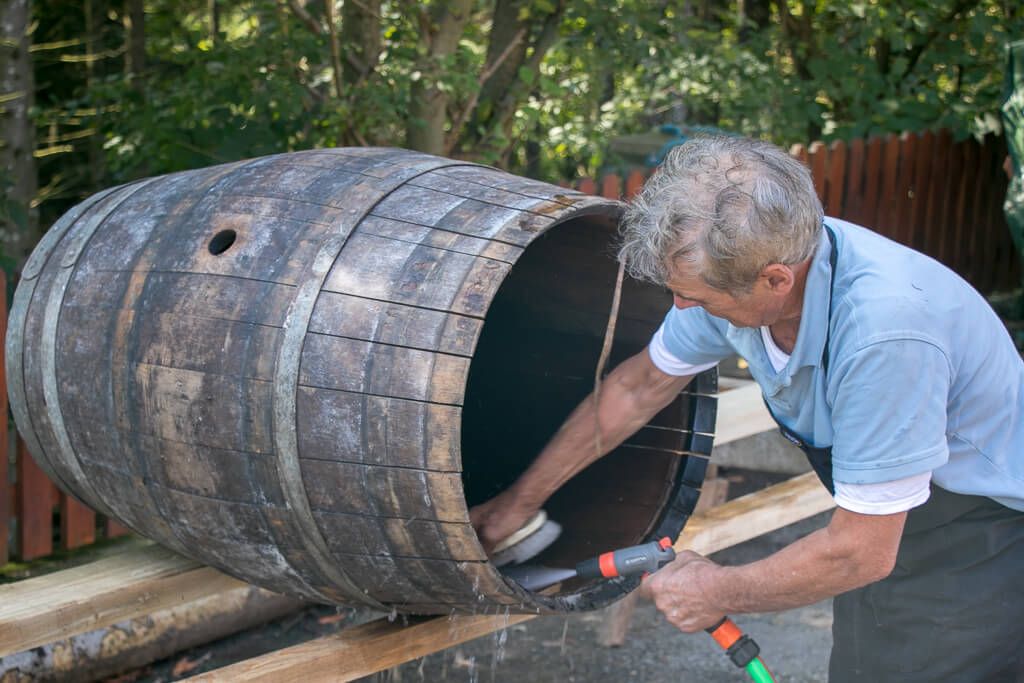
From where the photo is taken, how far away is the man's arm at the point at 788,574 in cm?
165

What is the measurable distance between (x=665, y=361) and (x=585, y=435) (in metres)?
0.28

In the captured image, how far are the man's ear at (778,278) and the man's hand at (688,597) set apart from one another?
56cm

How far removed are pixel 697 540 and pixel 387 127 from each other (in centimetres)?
224

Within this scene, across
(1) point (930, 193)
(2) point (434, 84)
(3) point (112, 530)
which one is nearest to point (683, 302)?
(3) point (112, 530)

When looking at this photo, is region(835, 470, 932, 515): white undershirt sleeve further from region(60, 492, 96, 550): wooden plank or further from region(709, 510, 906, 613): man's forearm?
region(60, 492, 96, 550): wooden plank

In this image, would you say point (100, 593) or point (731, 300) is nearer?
point (731, 300)

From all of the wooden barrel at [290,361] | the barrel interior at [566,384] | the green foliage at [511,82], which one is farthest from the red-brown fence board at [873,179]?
the wooden barrel at [290,361]

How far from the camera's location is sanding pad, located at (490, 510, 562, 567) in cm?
229

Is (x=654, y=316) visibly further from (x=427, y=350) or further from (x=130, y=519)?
(x=130, y=519)

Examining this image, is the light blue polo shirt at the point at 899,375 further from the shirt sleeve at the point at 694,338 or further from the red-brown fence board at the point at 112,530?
the red-brown fence board at the point at 112,530

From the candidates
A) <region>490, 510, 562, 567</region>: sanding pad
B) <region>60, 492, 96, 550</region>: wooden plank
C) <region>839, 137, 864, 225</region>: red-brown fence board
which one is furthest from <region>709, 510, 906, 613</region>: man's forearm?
<region>839, 137, 864, 225</region>: red-brown fence board

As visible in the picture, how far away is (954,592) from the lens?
1983 millimetres

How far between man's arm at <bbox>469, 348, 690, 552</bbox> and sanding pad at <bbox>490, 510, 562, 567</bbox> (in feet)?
0.07

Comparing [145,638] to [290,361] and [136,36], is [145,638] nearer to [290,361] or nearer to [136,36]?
[290,361]
